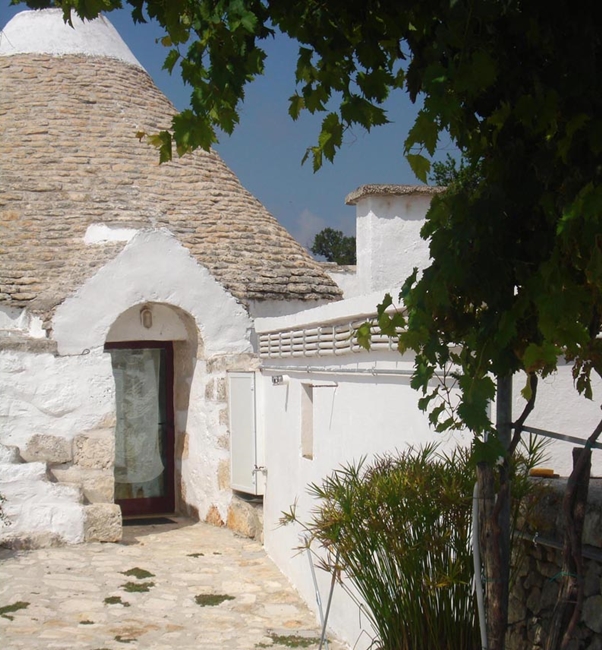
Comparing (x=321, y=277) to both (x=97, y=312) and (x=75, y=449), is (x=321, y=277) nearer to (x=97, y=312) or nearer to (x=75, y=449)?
(x=97, y=312)

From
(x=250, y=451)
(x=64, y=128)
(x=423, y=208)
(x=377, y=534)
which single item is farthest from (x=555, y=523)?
(x=64, y=128)

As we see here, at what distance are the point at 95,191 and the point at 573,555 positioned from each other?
32.8 feet

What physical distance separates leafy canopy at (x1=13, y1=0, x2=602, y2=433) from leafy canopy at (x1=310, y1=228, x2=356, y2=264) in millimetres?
29930

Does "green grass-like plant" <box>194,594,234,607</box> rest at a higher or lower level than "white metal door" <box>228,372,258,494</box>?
lower

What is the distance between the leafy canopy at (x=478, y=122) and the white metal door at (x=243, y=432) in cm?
685

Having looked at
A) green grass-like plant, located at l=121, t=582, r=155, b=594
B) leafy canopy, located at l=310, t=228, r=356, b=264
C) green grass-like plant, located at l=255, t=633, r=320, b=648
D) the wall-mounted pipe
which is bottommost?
green grass-like plant, located at l=255, t=633, r=320, b=648

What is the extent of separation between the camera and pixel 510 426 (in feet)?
12.0

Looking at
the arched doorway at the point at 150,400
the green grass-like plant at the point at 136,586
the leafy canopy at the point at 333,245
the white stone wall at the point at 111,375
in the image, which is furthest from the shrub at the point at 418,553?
the leafy canopy at the point at 333,245

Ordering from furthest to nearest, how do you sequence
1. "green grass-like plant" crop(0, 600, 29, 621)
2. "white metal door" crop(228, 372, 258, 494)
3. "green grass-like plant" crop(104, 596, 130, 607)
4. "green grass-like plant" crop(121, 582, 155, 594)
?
"white metal door" crop(228, 372, 258, 494)
"green grass-like plant" crop(121, 582, 155, 594)
"green grass-like plant" crop(104, 596, 130, 607)
"green grass-like plant" crop(0, 600, 29, 621)

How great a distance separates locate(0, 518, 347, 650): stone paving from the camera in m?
7.05

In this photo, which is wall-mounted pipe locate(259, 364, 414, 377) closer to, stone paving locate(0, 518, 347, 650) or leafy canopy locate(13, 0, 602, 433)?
stone paving locate(0, 518, 347, 650)

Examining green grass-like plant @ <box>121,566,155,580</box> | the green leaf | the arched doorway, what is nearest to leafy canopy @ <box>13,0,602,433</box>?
the green leaf

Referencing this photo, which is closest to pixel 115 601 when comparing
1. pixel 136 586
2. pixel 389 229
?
pixel 136 586

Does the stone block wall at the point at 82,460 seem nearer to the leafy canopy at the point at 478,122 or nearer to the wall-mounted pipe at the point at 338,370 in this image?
the wall-mounted pipe at the point at 338,370
